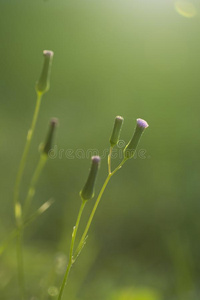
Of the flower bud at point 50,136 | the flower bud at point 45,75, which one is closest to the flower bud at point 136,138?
the flower bud at point 50,136

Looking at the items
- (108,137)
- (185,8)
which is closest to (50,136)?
(108,137)

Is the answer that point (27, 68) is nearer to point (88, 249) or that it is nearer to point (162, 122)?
point (162, 122)

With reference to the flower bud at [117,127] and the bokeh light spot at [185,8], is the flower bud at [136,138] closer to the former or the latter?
the flower bud at [117,127]

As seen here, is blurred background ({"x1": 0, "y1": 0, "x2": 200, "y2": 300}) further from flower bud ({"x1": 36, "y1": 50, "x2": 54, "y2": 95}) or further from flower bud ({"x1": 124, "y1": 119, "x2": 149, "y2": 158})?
flower bud ({"x1": 36, "y1": 50, "x2": 54, "y2": 95})

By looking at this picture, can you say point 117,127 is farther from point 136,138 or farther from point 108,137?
point 108,137

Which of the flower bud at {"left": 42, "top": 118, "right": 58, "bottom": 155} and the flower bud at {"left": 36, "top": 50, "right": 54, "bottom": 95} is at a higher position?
the flower bud at {"left": 36, "top": 50, "right": 54, "bottom": 95}

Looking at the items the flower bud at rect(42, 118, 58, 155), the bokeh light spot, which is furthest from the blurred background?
the flower bud at rect(42, 118, 58, 155)

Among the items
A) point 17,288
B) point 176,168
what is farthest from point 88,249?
point 176,168
